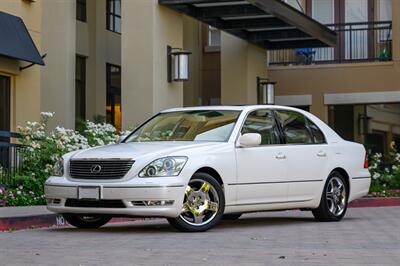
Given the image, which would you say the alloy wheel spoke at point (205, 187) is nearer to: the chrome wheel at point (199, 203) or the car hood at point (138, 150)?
the chrome wheel at point (199, 203)

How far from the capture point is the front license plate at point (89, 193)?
9586mm

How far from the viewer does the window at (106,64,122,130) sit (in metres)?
23.1

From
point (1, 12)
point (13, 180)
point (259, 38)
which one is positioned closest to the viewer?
point (13, 180)

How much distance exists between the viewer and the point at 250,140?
10289mm

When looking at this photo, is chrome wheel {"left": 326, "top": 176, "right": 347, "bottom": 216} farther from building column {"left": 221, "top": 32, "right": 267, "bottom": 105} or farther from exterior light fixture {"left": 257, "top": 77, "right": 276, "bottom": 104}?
exterior light fixture {"left": 257, "top": 77, "right": 276, "bottom": 104}

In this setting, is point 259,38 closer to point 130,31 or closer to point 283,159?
point 130,31

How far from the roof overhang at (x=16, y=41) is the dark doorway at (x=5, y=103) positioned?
0.70 metres

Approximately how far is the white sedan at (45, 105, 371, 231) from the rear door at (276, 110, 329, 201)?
1cm

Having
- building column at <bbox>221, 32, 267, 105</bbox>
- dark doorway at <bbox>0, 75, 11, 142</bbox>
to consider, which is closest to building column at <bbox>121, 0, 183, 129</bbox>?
dark doorway at <bbox>0, 75, 11, 142</bbox>

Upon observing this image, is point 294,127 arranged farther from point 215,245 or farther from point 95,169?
point 215,245

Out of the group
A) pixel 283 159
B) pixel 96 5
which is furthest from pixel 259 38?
pixel 283 159

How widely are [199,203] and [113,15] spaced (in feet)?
47.8

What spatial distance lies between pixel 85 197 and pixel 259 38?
42.1 ft

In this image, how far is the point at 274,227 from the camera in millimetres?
10922
